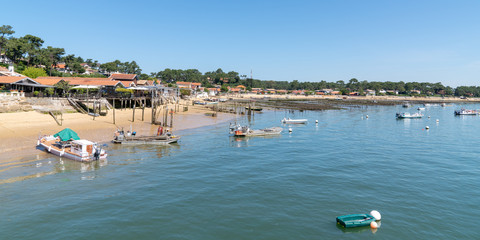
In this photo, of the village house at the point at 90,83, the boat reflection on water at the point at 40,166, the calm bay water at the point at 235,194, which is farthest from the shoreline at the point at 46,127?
the village house at the point at 90,83

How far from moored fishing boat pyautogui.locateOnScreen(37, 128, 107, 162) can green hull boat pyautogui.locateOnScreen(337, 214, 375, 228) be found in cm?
2264

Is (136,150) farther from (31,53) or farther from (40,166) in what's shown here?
(31,53)

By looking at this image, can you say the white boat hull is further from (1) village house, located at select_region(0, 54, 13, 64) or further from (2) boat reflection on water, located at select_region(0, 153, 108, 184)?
(1) village house, located at select_region(0, 54, 13, 64)

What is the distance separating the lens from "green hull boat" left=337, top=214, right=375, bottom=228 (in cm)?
1557

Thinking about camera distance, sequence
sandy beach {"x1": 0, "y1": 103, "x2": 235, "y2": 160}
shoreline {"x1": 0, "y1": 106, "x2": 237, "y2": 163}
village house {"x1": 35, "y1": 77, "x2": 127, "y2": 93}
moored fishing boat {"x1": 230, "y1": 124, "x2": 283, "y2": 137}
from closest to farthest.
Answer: shoreline {"x1": 0, "y1": 106, "x2": 237, "y2": 163} < sandy beach {"x1": 0, "y1": 103, "x2": 235, "y2": 160} < moored fishing boat {"x1": 230, "y1": 124, "x2": 283, "y2": 137} < village house {"x1": 35, "y1": 77, "x2": 127, "y2": 93}

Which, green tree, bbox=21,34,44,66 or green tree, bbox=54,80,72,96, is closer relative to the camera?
green tree, bbox=54,80,72,96

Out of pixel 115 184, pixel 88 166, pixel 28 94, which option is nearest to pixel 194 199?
pixel 115 184

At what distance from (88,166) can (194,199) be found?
12789 millimetres

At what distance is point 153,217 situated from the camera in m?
16.4

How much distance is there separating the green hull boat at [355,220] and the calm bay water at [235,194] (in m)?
0.41

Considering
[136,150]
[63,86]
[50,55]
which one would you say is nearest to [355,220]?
[136,150]

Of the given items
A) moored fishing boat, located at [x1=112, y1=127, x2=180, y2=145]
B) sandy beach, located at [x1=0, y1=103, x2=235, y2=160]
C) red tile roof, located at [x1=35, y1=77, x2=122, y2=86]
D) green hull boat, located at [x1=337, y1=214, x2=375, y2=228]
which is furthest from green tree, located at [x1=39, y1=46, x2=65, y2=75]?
green hull boat, located at [x1=337, y1=214, x2=375, y2=228]

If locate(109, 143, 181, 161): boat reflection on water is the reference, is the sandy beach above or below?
above

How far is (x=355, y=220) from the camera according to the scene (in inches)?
620
